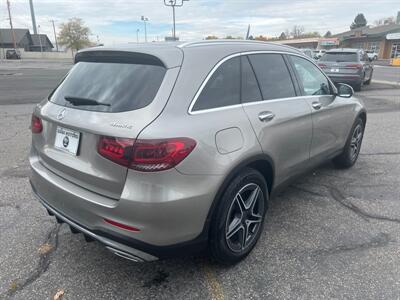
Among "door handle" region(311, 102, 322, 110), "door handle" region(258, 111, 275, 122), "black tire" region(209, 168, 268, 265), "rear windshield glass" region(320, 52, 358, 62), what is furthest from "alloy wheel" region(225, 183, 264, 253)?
"rear windshield glass" region(320, 52, 358, 62)

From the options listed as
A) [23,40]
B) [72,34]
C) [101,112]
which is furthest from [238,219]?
[23,40]

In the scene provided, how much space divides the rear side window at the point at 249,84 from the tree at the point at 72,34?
8610 cm

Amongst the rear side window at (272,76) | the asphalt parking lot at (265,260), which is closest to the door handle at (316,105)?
the rear side window at (272,76)

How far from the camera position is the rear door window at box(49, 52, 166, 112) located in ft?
7.62

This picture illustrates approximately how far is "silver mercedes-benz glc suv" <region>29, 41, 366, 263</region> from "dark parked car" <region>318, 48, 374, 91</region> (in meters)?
12.0

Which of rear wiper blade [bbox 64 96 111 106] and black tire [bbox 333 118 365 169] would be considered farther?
black tire [bbox 333 118 365 169]

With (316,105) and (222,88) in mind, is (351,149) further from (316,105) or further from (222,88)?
(222,88)

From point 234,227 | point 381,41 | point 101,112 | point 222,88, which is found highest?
point 222,88

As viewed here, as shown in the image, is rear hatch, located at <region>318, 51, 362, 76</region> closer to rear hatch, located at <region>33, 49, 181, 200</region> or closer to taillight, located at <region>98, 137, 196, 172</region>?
rear hatch, located at <region>33, 49, 181, 200</region>

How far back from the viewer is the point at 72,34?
80750 millimetres

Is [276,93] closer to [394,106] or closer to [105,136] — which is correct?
[105,136]

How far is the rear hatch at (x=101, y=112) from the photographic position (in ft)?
7.32

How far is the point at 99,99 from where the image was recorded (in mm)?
2457

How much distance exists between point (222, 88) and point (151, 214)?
1128 millimetres
